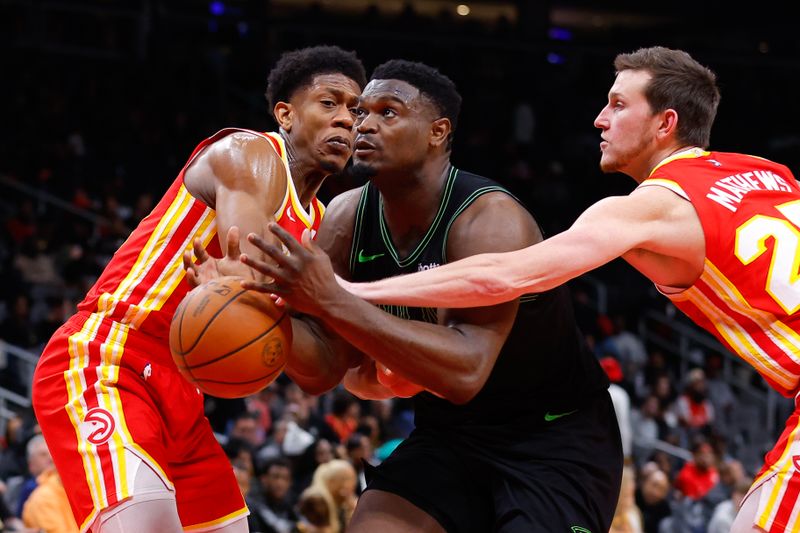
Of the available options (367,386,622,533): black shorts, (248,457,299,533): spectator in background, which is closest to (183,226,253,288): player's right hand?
(367,386,622,533): black shorts

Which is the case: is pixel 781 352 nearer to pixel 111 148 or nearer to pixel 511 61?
pixel 111 148

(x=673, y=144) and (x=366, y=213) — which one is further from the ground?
(x=673, y=144)

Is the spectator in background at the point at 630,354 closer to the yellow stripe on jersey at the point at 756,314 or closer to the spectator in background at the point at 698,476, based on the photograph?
the spectator in background at the point at 698,476

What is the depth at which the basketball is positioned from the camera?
3311 mm

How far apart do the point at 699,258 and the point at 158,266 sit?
2062 millimetres

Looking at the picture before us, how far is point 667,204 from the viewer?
3.60 metres

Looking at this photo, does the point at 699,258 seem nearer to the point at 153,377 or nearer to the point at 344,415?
the point at 153,377

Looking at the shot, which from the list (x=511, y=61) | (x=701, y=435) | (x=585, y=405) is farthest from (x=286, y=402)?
(x=511, y=61)

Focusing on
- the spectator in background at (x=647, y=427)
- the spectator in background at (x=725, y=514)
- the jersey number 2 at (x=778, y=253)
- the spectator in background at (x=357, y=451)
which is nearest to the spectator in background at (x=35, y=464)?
the spectator in background at (x=357, y=451)

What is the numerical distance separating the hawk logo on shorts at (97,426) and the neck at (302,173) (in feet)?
4.24

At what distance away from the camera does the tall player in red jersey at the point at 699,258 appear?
3.39m

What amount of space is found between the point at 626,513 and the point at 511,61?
523 inches

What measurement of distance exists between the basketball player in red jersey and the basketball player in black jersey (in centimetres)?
45

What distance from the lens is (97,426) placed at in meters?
4.01
